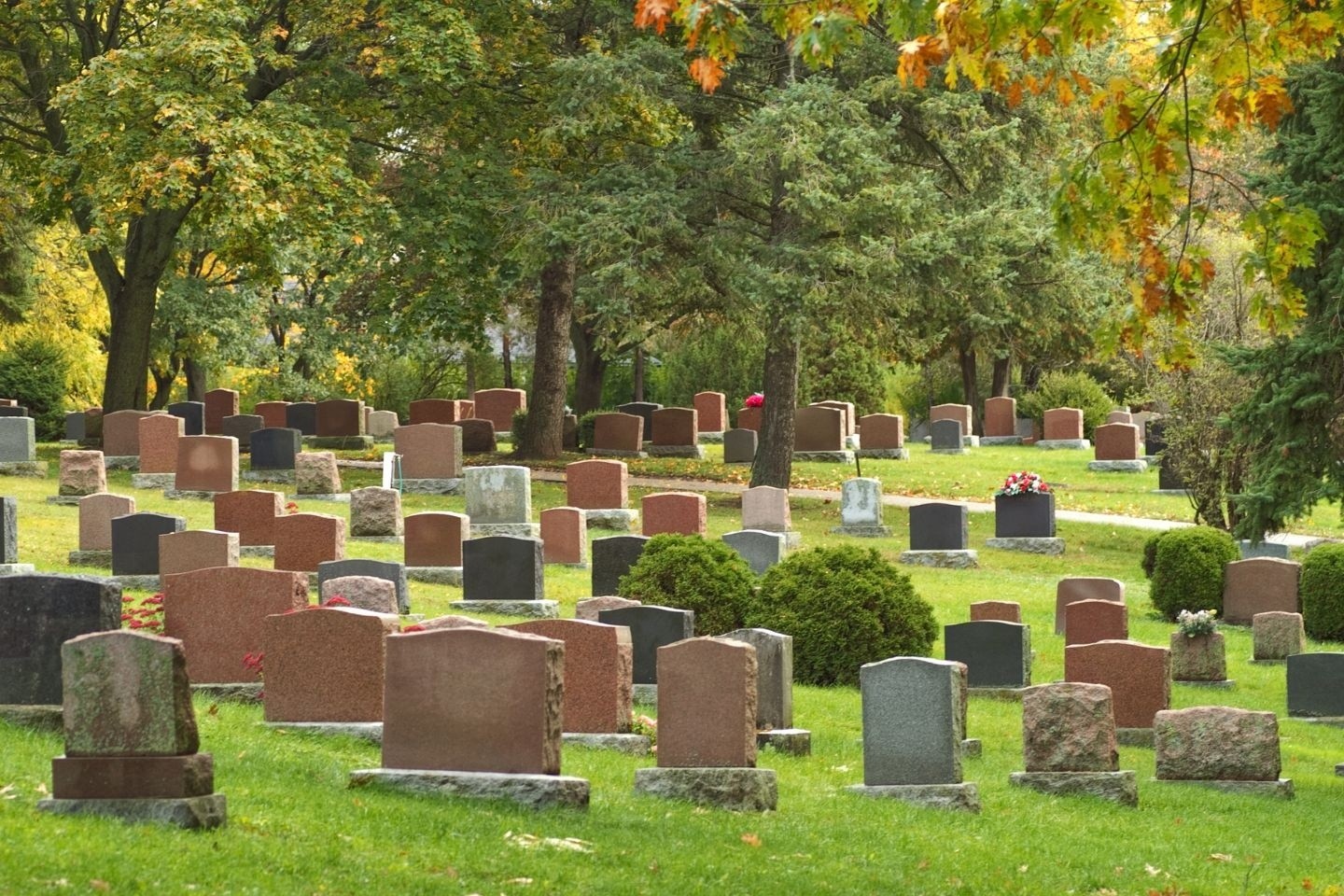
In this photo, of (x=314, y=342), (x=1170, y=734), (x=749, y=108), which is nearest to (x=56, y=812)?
(x=1170, y=734)

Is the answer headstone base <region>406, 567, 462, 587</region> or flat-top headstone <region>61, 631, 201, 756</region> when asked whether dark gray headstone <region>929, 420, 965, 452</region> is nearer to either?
headstone base <region>406, 567, 462, 587</region>

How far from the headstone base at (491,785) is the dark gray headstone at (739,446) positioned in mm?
27213

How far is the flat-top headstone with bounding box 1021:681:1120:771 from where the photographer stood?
12.6 m

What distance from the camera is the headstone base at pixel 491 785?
32.2 ft

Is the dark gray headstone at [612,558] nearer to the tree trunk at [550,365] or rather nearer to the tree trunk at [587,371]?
the tree trunk at [550,365]

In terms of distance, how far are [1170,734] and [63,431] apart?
3658cm

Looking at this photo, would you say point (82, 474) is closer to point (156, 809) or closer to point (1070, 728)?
point (1070, 728)

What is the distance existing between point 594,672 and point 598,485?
15.3 meters

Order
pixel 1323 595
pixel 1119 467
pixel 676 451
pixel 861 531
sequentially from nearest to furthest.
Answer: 1. pixel 1323 595
2. pixel 861 531
3. pixel 1119 467
4. pixel 676 451

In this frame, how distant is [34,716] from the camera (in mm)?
10961

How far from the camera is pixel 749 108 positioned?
31.9 metres

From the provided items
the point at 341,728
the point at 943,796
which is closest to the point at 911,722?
the point at 943,796

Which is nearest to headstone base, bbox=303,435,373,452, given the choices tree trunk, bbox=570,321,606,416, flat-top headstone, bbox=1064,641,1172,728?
Answer: tree trunk, bbox=570,321,606,416

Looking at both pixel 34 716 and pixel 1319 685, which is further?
pixel 1319 685
